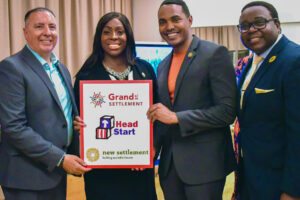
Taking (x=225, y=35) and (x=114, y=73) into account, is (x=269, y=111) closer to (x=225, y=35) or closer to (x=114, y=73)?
(x=114, y=73)

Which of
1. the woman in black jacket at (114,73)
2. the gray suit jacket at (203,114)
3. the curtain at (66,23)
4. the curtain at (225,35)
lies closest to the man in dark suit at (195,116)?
the gray suit jacket at (203,114)

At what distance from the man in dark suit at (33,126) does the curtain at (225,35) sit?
323cm

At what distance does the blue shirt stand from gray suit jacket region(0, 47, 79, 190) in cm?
8

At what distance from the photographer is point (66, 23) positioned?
165 inches

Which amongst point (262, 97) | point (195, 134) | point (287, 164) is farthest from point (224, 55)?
point (287, 164)

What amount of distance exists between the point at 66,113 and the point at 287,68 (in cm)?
139

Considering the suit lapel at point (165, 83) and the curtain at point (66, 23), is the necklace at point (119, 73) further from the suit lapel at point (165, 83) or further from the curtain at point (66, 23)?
the curtain at point (66, 23)

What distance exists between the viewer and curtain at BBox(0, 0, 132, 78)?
343cm

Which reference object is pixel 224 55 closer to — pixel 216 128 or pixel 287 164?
pixel 216 128

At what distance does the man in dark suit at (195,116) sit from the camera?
68.8 inches

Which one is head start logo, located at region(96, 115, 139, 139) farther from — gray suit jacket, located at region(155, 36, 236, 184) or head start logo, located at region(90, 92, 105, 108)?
gray suit jacket, located at region(155, 36, 236, 184)

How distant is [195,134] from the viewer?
181 centimetres

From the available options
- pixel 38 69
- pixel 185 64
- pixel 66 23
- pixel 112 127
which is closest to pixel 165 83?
pixel 185 64

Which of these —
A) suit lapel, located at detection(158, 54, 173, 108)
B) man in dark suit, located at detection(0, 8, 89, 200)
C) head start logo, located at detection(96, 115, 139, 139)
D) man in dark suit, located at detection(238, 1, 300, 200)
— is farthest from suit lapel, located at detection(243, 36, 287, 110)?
man in dark suit, located at detection(0, 8, 89, 200)
